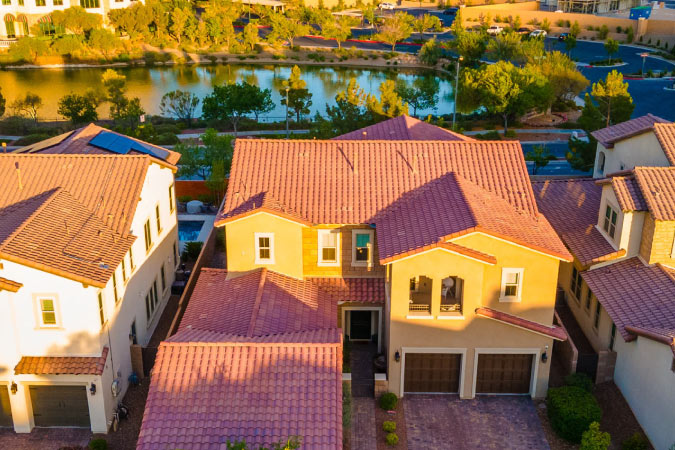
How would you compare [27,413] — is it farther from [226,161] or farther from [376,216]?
[226,161]

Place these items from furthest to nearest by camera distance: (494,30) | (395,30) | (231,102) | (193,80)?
(494,30)
(395,30)
(193,80)
(231,102)

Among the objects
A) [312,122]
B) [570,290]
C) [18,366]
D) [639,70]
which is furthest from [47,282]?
[639,70]

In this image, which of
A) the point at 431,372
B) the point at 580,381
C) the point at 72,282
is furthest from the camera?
the point at 431,372

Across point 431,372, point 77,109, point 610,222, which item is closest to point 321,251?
point 431,372

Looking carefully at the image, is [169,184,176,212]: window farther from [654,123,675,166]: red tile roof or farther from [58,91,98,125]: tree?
[58,91,98,125]: tree

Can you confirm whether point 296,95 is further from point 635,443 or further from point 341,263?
point 635,443

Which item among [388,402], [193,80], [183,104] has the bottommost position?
[388,402]

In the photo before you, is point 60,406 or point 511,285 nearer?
point 60,406

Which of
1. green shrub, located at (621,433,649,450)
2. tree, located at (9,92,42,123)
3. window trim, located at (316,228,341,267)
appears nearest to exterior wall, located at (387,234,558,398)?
green shrub, located at (621,433,649,450)
